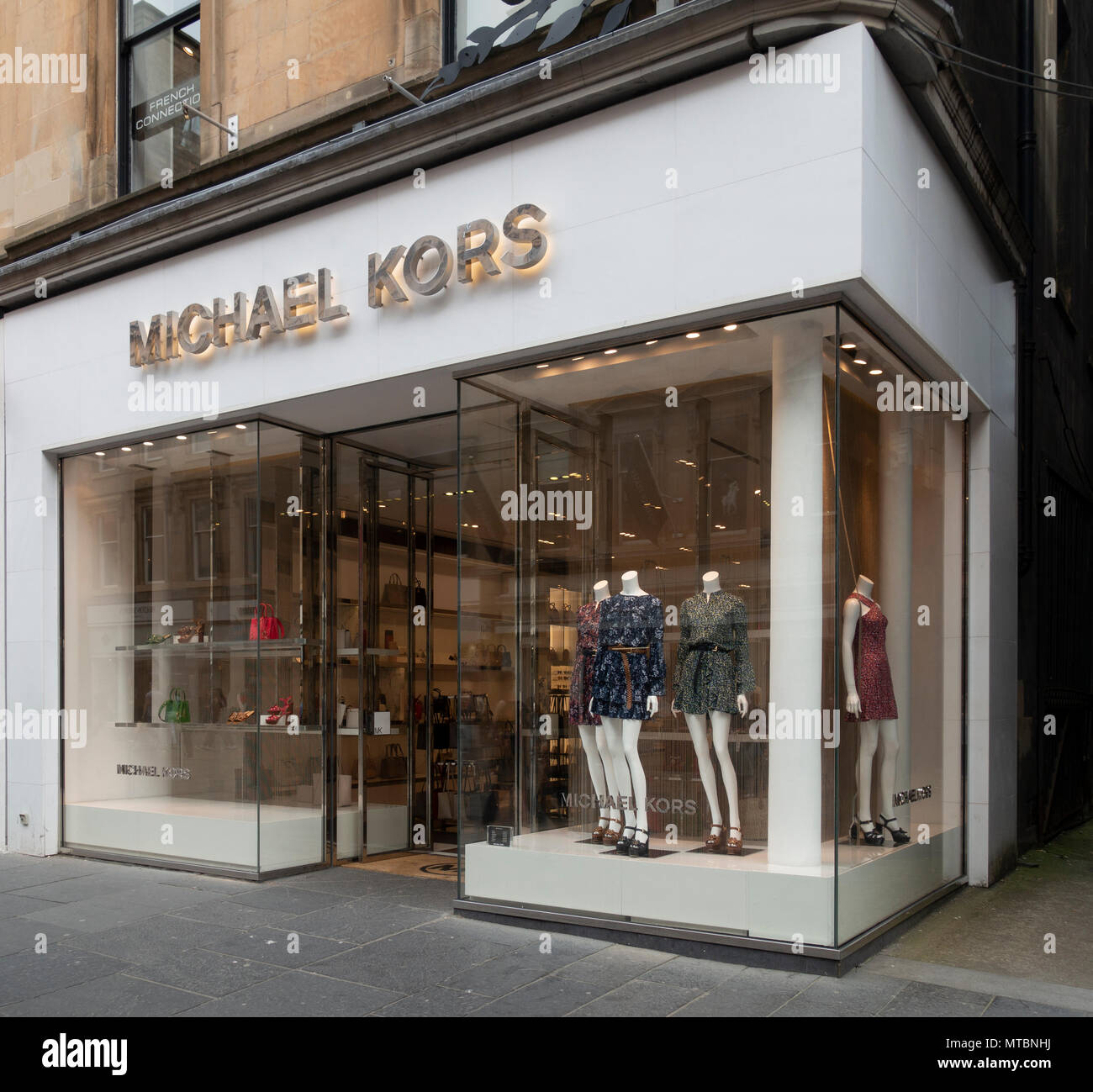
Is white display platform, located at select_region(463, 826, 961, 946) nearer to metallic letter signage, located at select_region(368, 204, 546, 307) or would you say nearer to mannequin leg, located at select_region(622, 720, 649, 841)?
mannequin leg, located at select_region(622, 720, 649, 841)

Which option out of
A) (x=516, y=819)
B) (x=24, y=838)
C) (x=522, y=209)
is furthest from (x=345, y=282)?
(x=24, y=838)

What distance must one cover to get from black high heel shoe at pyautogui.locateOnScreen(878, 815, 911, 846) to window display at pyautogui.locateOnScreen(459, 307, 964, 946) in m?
0.02

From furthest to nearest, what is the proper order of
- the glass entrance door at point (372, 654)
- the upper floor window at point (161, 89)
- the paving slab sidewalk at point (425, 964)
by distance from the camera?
the upper floor window at point (161, 89)
the glass entrance door at point (372, 654)
the paving slab sidewalk at point (425, 964)

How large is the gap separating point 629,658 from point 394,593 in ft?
11.0

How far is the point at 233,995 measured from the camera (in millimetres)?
5445

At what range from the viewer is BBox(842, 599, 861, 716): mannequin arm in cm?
647

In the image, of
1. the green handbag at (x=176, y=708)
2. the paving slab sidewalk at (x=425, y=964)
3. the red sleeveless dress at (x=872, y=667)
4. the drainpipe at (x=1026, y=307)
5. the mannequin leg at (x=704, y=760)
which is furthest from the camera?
the green handbag at (x=176, y=708)

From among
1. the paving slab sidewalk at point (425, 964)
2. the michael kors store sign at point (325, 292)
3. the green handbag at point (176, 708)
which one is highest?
the michael kors store sign at point (325, 292)

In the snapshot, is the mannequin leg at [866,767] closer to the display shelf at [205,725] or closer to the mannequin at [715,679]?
the mannequin at [715,679]

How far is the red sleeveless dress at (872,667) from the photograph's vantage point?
6836 millimetres

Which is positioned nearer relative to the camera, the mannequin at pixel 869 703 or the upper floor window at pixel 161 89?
the mannequin at pixel 869 703

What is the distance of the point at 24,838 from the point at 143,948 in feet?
13.8
